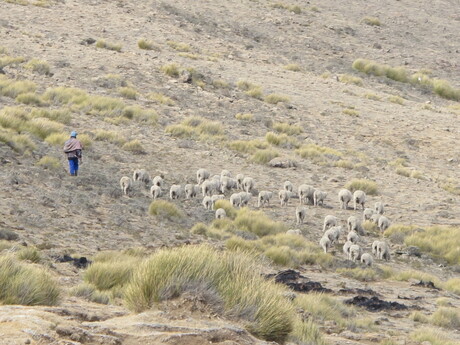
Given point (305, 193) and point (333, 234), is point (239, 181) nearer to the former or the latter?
point (305, 193)

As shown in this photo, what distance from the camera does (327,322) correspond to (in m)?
12.1

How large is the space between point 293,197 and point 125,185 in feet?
17.8

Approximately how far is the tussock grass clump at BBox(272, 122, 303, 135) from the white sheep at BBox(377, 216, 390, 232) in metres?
9.93

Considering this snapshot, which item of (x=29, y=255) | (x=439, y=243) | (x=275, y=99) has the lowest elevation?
(x=439, y=243)

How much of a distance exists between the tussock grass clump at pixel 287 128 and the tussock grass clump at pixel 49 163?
12.0 meters

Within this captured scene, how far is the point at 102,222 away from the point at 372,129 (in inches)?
689

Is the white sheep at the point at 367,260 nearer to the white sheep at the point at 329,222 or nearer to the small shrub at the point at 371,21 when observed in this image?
the white sheep at the point at 329,222

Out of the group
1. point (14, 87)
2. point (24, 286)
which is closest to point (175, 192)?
point (14, 87)

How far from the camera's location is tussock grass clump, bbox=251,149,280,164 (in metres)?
26.4

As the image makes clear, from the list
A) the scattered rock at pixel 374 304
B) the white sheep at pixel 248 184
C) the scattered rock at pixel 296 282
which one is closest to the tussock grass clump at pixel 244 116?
the white sheep at pixel 248 184

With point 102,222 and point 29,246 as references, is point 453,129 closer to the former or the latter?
point 102,222

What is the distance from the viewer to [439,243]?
805 inches

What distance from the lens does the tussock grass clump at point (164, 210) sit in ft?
61.2

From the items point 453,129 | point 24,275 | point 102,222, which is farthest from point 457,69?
point 24,275
